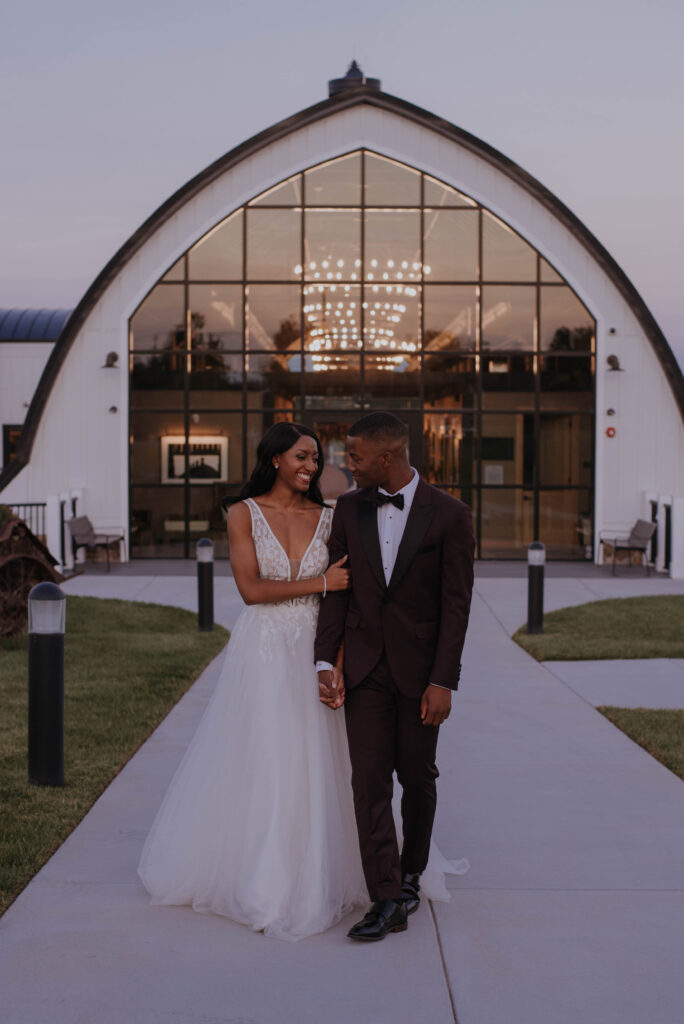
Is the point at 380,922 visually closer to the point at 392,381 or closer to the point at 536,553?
the point at 536,553

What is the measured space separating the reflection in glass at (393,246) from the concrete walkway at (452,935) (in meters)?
15.7

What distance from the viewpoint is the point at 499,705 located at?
8.85 m

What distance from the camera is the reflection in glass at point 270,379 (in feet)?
70.2

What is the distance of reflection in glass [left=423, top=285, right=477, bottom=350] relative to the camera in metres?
21.5

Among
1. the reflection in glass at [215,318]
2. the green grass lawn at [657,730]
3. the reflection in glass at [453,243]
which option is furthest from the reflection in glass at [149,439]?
the green grass lawn at [657,730]

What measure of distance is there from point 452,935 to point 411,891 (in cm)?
28

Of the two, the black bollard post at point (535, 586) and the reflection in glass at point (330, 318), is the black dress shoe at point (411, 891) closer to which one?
the black bollard post at point (535, 586)

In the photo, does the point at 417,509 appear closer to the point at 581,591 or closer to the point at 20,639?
the point at 20,639

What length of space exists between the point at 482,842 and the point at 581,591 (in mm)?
11248

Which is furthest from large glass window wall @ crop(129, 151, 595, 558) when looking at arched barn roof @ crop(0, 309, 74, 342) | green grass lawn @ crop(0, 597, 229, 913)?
arched barn roof @ crop(0, 309, 74, 342)

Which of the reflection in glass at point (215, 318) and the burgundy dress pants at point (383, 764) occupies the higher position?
the reflection in glass at point (215, 318)

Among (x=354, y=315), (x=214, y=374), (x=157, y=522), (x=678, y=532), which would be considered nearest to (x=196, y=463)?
(x=157, y=522)

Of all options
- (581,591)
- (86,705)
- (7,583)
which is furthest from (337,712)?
(581,591)

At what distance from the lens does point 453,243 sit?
2148 centimetres
